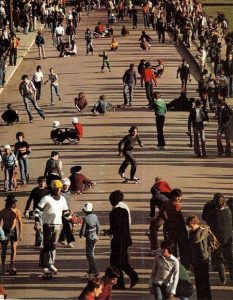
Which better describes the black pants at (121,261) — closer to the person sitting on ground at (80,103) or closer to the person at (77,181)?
the person at (77,181)

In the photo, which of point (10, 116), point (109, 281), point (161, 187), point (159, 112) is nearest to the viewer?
point (109, 281)

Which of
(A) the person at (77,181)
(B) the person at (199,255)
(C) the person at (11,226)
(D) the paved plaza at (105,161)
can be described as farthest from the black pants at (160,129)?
(B) the person at (199,255)

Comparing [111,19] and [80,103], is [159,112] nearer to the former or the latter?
[80,103]

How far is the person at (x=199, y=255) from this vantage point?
60.0 ft

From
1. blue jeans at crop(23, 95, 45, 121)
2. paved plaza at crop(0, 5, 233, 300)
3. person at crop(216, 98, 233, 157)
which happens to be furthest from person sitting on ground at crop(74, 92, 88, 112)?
person at crop(216, 98, 233, 157)

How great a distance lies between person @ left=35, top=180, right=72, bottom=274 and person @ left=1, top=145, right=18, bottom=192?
20.3 ft

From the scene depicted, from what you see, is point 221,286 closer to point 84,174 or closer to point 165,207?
point 165,207

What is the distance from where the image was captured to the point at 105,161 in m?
30.2

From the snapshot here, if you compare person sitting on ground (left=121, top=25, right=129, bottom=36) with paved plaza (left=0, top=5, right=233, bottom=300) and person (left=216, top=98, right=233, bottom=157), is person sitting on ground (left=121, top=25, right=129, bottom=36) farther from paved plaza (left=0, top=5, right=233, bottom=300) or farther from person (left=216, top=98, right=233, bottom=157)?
person (left=216, top=98, right=233, bottom=157)

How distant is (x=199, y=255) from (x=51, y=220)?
2.74m

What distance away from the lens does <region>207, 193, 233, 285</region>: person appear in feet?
63.7

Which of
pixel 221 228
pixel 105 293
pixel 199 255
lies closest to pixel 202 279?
pixel 199 255

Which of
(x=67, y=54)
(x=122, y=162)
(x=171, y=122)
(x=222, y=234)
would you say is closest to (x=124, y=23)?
(x=67, y=54)

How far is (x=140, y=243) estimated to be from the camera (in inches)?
866
